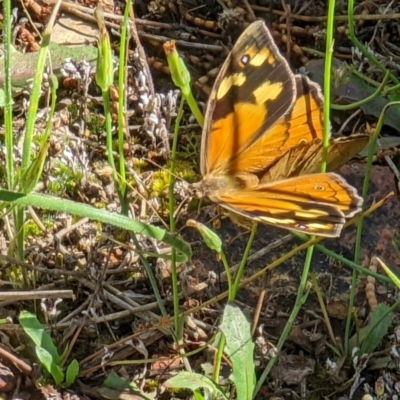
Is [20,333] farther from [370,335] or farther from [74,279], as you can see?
[370,335]

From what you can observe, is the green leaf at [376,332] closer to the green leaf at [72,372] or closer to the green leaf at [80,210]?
the green leaf at [80,210]

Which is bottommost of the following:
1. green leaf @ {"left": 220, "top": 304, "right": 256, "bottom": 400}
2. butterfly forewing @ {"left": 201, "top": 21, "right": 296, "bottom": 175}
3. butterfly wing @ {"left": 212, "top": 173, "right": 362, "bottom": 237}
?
green leaf @ {"left": 220, "top": 304, "right": 256, "bottom": 400}

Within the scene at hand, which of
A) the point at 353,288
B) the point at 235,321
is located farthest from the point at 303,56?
the point at 235,321

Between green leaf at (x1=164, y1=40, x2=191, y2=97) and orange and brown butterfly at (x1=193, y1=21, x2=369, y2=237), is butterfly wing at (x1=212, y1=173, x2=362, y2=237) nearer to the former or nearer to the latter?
orange and brown butterfly at (x1=193, y1=21, x2=369, y2=237)

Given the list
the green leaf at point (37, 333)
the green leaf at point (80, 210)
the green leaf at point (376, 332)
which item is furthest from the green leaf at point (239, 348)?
the green leaf at point (37, 333)

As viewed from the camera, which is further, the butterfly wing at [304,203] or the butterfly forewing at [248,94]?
the butterfly forewing at [248,94]

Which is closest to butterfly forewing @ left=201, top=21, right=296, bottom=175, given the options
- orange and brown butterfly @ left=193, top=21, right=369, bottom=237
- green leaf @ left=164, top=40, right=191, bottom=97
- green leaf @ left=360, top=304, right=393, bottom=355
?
orange and brown butterfly @ left=193, top=21, right=369, bottom=237
